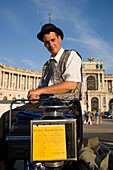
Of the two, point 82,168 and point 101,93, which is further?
point 101,93

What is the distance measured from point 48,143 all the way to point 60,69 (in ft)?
3.90

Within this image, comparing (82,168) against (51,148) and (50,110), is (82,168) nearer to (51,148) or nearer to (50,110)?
(51,148)

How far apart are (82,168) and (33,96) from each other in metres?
1.00

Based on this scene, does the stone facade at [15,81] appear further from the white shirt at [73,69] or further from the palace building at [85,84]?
the white shirt at [73,69]

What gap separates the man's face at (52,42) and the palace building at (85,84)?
49.4 m

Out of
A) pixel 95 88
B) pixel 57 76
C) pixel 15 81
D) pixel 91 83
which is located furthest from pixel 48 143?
pixel 15 81

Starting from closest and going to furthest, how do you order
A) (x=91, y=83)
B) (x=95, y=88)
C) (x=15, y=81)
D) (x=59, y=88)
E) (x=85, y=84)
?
(x=59, y=88) → (x=85, y=84) → (x=95, y=88) → (x=91, y=83) → (x=15, y=81)

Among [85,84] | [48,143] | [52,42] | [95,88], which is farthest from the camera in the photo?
[95,88]

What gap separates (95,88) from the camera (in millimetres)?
55438

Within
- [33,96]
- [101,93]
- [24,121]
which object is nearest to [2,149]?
[24,121]

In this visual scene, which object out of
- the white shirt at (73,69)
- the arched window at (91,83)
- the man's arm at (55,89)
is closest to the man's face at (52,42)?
the white shirt at (73,69)

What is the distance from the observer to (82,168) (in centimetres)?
169

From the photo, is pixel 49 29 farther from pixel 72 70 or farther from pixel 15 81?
pixel 15 81

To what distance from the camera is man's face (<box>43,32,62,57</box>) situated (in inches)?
86.3
